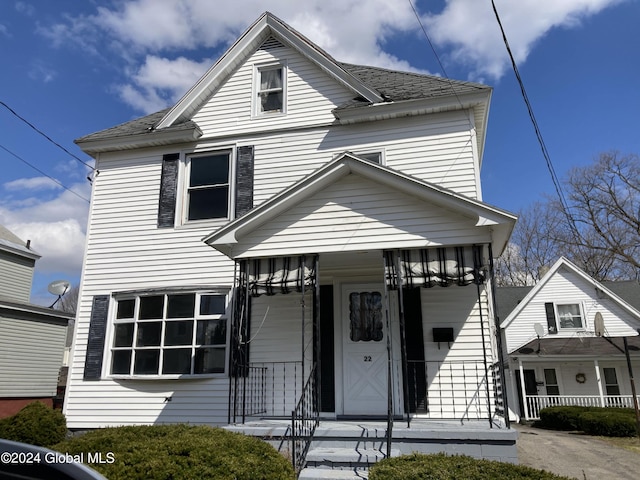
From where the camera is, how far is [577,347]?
19.5 metres

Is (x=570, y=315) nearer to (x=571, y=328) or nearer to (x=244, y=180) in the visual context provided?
(x=571, y=328)

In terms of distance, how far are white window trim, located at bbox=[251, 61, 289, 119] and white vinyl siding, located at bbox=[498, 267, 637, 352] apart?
52.9 ft

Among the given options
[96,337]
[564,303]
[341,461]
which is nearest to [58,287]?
[96,337]

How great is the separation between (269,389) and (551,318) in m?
16.9

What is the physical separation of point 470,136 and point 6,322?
62.0ft

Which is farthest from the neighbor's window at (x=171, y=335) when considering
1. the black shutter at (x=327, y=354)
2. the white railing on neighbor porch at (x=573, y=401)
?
the white railing on neighbor porch at (x=573, y=401)

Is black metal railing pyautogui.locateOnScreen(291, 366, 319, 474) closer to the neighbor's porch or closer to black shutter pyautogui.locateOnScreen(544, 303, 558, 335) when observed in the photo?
the neighbor's porch

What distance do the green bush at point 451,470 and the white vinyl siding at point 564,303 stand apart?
1844cm

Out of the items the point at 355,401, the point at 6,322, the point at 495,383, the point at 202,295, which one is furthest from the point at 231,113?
the point at 6,322

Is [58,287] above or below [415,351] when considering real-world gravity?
above

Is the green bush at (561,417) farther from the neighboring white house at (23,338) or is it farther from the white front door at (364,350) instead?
Answer: the neighboring white house at (23,338)

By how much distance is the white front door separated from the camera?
8.19 metres

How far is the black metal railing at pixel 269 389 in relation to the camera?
27.9 feet

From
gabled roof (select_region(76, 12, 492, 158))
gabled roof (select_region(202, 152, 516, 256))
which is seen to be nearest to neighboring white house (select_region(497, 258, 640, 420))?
gabled roof (select_region(76, 12, 492, 158))
